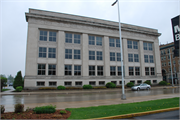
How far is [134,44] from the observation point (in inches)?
1740

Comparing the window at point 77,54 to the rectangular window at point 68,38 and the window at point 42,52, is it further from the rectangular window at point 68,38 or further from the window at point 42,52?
the window at point 42,52

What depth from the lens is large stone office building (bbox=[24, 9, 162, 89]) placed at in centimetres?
3203

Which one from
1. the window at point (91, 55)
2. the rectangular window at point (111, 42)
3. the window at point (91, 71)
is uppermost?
the rectangular window at point (111, 42)

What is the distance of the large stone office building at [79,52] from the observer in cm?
3203

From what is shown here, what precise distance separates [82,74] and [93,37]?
10.8 metres

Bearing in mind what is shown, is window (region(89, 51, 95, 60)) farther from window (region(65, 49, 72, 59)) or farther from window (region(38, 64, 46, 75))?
window (region(38, 64, 46, 75))

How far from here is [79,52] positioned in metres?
36.3

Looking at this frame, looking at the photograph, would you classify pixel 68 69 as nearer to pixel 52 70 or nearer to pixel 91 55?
pixel 52 70

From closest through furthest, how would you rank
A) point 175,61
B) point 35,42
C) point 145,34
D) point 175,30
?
1. point 175,30
2. point 35,42
3. point 145,34
4. point 175,61

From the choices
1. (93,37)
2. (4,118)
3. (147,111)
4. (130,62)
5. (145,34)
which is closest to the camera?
(4,118)

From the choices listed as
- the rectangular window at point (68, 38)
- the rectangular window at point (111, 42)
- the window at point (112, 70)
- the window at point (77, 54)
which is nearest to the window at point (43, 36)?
the rectangular window at point (68, 38)

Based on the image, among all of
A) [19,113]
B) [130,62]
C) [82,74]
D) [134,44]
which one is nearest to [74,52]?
[82,74]

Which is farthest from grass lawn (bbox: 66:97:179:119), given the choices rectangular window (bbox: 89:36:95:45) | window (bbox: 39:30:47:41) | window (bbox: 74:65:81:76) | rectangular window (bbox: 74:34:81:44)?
rectangular window (bbox: 89:36:95:45)

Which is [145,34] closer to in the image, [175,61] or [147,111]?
[175,61]
